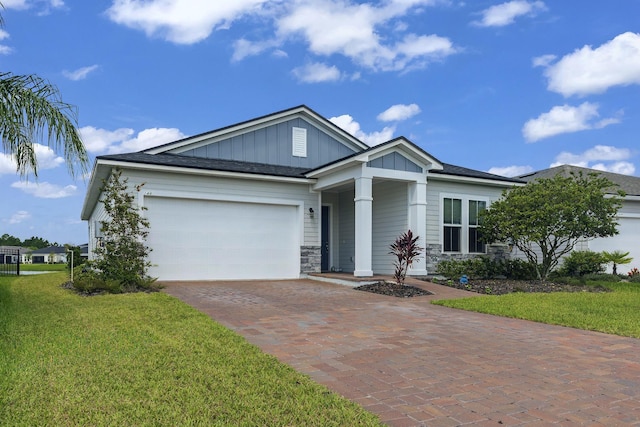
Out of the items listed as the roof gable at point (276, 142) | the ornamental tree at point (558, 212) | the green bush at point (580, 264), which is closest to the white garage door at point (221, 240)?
the roof gable at point (276, 142)

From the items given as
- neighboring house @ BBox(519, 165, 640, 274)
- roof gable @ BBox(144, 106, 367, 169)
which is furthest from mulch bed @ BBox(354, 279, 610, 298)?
roof gable @ BBox(144, 106, 367, 169)

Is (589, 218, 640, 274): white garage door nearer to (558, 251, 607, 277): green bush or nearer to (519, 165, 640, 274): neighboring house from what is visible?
(519, 165, 640, 274): neighboring house

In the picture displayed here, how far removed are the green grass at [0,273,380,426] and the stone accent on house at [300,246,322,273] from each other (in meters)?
7.70

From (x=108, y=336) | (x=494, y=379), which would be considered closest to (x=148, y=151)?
(x=108, y=336)

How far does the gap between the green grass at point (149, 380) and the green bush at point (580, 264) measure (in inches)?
538

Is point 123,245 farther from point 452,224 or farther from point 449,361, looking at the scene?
point 452,224

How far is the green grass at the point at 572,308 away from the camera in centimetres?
693

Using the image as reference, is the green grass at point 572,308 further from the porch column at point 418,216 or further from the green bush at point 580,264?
the green bush at point 580,264

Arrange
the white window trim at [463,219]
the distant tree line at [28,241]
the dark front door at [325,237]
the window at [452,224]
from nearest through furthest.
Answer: the white window trim at [463,219] < the window at [452,224] < the dark front door at [325,237] < the distant tree line at [28,241]

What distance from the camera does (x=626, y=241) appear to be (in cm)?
1773

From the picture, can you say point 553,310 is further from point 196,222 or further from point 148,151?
point 148,151

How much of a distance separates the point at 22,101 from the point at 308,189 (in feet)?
28.3

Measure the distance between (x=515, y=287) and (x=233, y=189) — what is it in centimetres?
828

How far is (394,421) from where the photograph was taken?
3150mm
